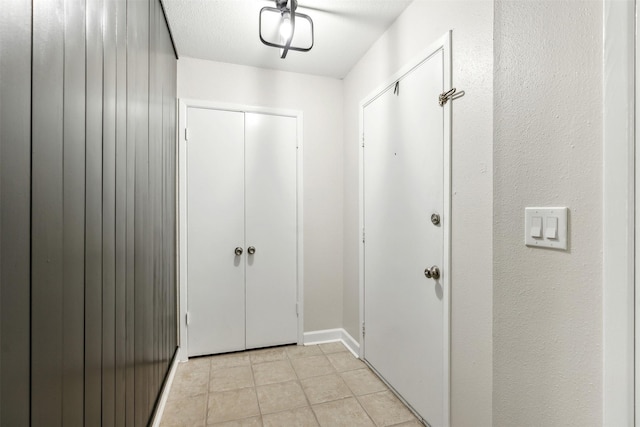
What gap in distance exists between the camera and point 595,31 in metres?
0.76

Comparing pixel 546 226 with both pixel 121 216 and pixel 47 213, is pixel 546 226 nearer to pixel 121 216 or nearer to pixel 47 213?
pixel 47 213

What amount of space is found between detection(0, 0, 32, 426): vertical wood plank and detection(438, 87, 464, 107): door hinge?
1.52m

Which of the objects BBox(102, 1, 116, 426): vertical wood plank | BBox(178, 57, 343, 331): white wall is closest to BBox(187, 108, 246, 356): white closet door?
BBox(178, 57, 343, 331): white wall

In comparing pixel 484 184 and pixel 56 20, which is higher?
pixel 56 20

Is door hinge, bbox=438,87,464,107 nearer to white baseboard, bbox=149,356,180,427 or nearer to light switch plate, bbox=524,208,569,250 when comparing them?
light switch plate, bbox=524,208,569,250

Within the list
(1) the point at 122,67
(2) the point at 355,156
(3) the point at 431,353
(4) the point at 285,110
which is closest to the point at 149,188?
(1) the point at 122,67

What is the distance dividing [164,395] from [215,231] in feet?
3.93

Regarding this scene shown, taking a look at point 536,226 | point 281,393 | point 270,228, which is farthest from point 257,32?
point 281,393

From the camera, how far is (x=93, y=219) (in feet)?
2.99

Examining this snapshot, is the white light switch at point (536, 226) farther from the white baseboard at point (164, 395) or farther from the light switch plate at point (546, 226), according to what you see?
the white baseboard at point (164, 395)

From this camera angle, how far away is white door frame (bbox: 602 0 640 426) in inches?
27.0

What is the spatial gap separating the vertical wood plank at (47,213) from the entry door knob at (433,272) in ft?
4.98

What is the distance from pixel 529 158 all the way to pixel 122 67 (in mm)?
1556

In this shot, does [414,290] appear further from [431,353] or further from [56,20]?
[56,20]
